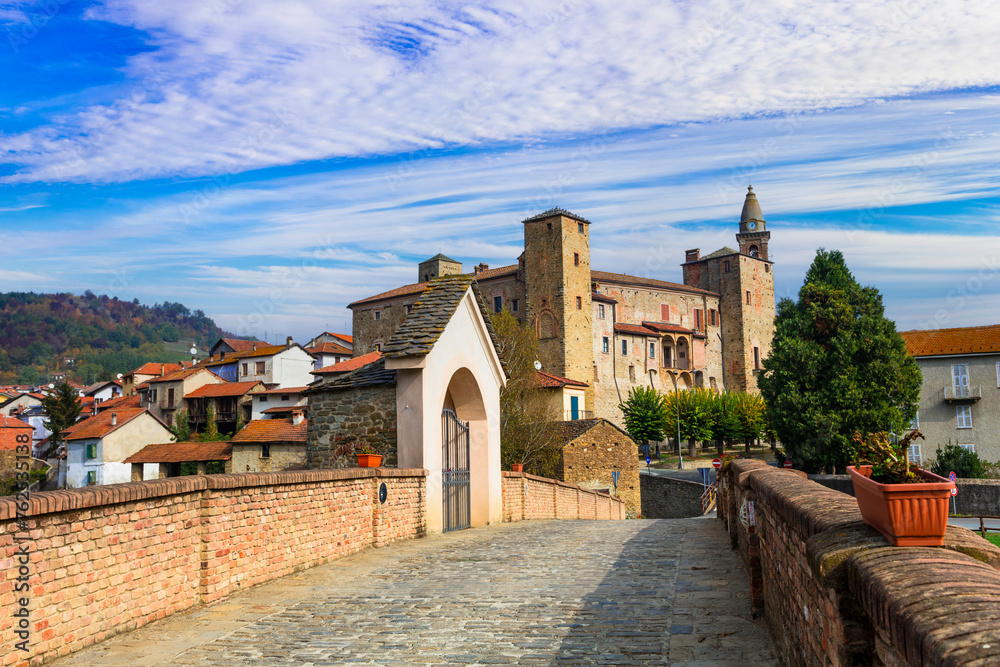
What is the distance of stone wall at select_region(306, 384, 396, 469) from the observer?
13594mm

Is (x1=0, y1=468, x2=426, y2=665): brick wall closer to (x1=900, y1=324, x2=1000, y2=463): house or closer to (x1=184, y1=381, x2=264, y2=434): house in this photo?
(x1=900, y1=324, x2=1000, y2=463): house

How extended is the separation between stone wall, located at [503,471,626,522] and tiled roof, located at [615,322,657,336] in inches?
1742

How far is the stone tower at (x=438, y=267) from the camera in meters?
75.6

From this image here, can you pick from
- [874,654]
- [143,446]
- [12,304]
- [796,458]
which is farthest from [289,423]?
[12,304]

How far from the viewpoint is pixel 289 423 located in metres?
49.1

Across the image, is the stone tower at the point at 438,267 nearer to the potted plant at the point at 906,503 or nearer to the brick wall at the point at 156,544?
the brick wall at the point at 156,544

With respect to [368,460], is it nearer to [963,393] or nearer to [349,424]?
[349,424]

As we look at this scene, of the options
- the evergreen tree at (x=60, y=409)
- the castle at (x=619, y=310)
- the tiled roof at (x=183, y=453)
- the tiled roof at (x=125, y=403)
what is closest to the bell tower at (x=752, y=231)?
the castle at (x=619, y=310)

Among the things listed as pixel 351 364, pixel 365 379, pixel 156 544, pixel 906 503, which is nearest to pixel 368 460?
pixel 365 379

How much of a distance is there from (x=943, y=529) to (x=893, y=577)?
50 centimetres

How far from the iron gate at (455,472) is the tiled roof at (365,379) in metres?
1.36

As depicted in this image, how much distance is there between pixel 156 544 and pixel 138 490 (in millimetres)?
620

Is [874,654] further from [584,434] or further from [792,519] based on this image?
[584,434]

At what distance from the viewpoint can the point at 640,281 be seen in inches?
3044
